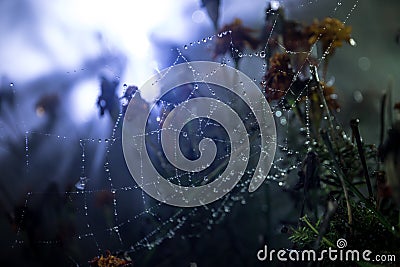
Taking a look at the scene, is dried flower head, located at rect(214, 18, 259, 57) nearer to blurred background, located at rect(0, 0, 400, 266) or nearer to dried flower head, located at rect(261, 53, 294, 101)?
blurred background, located at rect(0, 0, 400, 266)

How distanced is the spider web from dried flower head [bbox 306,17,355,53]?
0.04m

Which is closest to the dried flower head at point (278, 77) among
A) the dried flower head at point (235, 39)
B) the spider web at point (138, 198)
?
the spider web at point (138, 198)

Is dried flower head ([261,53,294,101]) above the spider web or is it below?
above

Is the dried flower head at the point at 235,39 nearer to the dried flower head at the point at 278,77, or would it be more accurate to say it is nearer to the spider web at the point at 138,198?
the spider web at the point at 138,198

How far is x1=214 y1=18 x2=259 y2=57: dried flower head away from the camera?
89cm

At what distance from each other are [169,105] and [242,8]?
675mm

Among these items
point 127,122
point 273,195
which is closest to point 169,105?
point 127,122

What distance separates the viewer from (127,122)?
85 cm

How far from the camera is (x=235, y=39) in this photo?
0.89 metres

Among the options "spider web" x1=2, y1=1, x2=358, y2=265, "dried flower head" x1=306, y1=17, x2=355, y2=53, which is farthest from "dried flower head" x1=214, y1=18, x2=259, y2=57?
"dried flower head" x1=306, y1=17, x2=355, y2=53

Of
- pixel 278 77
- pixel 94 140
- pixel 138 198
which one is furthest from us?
pixel 138 198

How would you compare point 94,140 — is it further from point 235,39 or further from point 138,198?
point 235,39

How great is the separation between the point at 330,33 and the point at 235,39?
210 mm

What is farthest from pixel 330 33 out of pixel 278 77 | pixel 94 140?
pixel 94 140
